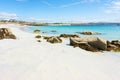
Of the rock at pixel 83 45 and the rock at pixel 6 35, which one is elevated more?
the rock at pixel 6 35

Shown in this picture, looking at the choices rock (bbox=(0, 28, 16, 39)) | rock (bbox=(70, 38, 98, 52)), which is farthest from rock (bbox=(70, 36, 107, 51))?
rock (bbox=(0, 28, 16, 39))

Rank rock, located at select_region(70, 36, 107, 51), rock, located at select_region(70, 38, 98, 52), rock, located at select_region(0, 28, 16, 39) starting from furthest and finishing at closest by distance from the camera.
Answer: rock, located at select_region(0, 28, 16, 39), rock, located at select_region(70, 36, 107, 51), rock, located at select_region(70, 38, 98, 52)

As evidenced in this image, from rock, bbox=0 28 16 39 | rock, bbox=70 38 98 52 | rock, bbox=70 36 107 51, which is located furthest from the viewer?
rock, bbox=0 28 16 39

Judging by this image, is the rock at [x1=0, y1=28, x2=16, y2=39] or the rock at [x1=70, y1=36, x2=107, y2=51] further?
the rock at [x1=0, y1=28, x2=16, y2=39]

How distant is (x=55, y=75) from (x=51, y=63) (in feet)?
6.02

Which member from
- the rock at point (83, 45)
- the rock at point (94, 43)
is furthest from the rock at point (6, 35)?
the rock at point (94, 43)

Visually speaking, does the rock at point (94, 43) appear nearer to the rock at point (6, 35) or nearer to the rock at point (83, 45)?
the rock at point (83, 45)

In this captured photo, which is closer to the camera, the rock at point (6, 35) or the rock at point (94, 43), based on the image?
Answer: the rock at point (94, 43)

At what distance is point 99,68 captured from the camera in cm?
844

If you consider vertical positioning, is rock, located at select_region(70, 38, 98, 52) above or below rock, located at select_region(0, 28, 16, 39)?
below

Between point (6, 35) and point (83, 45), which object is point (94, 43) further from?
point (6, 35)

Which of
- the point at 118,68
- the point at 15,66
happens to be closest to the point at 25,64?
the point at 15,66

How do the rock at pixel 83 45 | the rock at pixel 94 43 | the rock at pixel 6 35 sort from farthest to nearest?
the rock at pixel 6 35
the rock at pixel 94 43
the rock at pixel 83 45

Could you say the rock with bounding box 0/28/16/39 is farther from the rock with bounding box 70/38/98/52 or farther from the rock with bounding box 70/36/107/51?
the rock with bounding box 70/36/107/51
